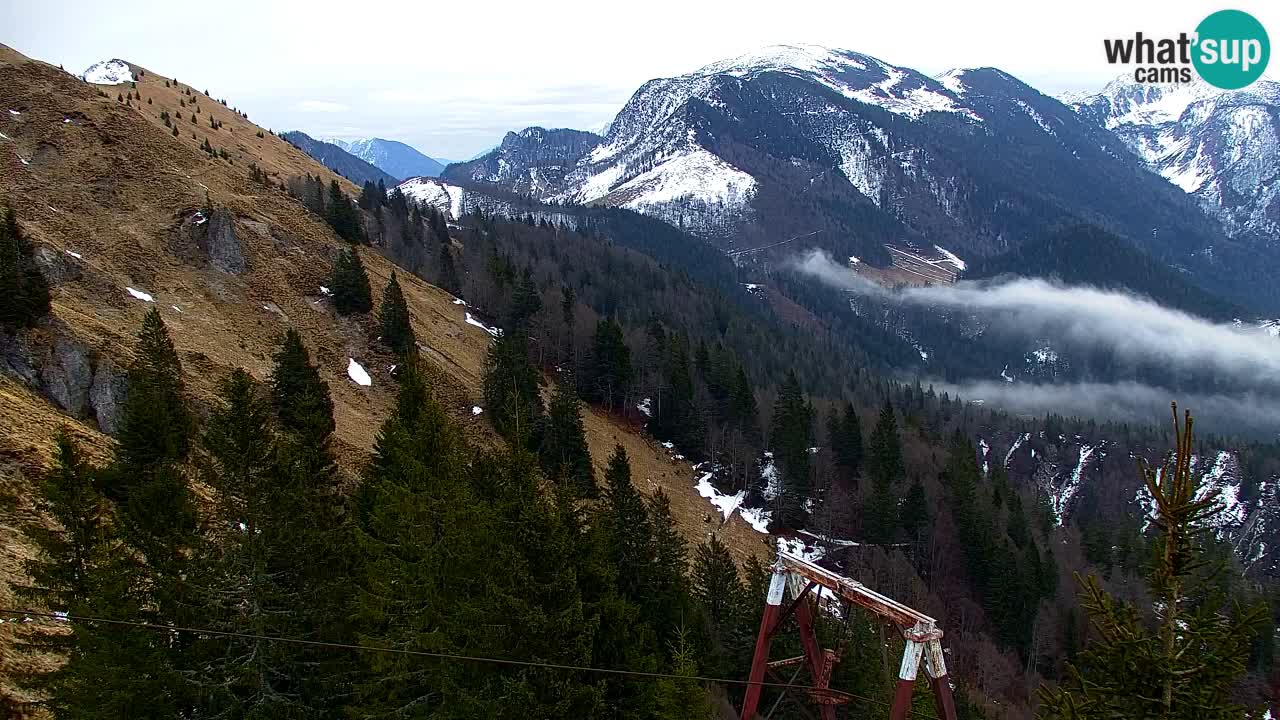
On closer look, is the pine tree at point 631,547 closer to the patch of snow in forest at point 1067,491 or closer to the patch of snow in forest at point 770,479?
the patch of snow in forest at point 770,479

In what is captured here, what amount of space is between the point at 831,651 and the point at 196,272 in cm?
5590

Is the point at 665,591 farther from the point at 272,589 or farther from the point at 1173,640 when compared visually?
the point at 1173,640

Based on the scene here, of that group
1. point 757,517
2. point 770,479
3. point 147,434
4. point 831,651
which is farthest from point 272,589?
point 770,479

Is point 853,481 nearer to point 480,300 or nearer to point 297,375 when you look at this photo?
A: point 480,300

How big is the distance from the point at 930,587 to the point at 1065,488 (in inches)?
6040

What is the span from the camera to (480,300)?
9325 cm

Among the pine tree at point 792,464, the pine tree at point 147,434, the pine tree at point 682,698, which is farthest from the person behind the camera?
the pine tree at point 792,464

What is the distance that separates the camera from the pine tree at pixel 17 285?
30797mm

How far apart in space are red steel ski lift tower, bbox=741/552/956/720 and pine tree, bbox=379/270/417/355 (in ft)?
158

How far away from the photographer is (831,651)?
1820cm

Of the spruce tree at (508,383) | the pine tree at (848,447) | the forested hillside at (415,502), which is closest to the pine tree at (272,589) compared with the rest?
the forested hillside at (415,502)

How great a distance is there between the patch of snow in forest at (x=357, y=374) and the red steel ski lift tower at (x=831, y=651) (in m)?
44.4

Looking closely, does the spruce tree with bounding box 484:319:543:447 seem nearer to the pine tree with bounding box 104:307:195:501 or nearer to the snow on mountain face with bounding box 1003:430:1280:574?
the pine tree with bounding box 104:307:195:501

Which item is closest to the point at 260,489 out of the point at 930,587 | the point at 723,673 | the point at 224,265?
the point at 723,673
